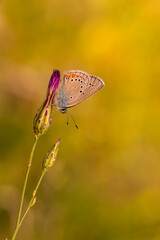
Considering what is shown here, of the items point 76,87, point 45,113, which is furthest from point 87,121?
point 45,113

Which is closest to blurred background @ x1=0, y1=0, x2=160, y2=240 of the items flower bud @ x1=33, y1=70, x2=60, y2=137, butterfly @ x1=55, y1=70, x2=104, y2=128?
butterfly @ x1=55, y1=70, x2=104, y2=128

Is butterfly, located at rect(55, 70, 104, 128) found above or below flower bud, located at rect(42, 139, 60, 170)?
above

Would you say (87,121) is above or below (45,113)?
above

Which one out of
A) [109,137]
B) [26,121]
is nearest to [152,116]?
[109,137]

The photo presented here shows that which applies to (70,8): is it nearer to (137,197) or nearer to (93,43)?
(93,43)

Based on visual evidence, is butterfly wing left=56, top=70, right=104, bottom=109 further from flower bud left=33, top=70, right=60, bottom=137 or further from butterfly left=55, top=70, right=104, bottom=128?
flower bud left=33, top=70, right=60, bottom=137

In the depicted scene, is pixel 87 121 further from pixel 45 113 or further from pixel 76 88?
pixel 45 113

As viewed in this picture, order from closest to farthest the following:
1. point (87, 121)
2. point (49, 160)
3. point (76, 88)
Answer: point (49, 160), point (76, 88), point (87, 121)
